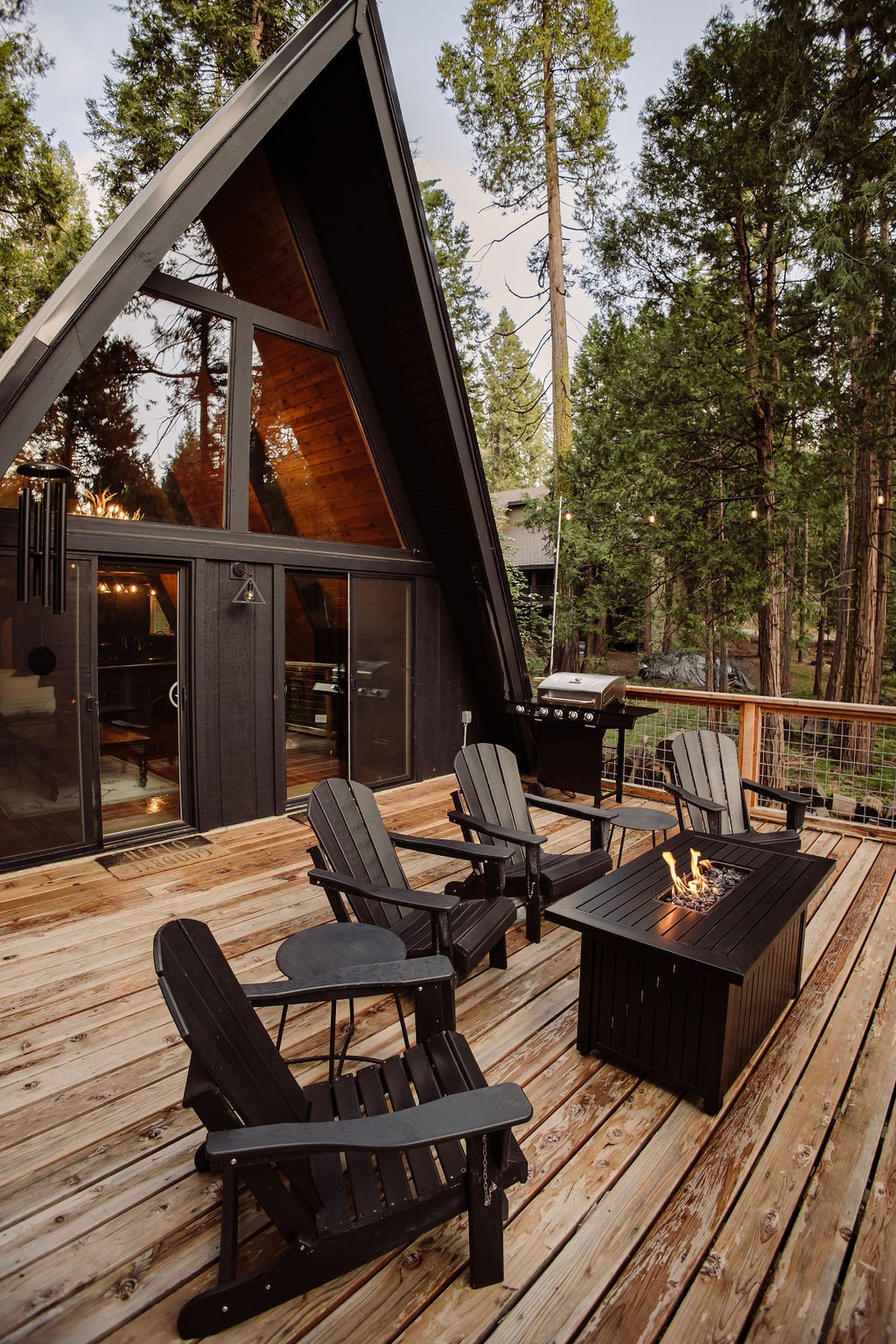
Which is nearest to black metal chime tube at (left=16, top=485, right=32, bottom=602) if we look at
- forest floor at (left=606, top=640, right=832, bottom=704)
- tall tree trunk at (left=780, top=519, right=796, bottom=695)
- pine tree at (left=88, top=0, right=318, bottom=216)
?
tall tree trunk at (left=780, top=519, right=796, bottom=695)

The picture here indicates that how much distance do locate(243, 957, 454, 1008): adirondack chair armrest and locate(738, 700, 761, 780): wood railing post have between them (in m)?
4.06

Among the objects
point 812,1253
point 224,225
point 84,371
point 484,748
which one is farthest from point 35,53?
point 812,1253

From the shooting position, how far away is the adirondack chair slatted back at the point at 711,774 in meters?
4.06

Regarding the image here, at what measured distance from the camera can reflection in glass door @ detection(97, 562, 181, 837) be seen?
451 centimetres

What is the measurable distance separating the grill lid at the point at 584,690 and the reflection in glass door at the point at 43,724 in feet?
11.5

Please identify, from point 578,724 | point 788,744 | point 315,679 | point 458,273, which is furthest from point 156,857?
point 458,273

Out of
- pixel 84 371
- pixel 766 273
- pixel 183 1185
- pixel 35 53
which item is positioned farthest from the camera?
pixel 35 53

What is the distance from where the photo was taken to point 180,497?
4.86 meters

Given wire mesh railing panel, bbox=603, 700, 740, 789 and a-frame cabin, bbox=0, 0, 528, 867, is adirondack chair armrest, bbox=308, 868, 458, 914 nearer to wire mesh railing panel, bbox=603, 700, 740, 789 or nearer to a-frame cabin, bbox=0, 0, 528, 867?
a-frame cabin, bbox=0, 0, 528, 867

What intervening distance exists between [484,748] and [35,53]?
1299 cm

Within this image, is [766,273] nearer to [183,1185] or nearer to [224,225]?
[224,225]

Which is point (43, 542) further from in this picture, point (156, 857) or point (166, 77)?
point (166, 77)

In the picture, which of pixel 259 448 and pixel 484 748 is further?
pixel 259 448

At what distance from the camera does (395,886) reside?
2.97 meters
